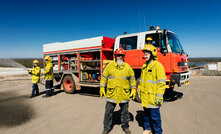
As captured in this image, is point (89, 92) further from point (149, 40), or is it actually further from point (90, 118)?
point (149, 40)

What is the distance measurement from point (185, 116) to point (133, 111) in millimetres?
1603

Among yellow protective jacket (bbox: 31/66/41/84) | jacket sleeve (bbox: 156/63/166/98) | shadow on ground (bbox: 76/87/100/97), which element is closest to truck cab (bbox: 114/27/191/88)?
jacket sleeve (bbox: 156/63/166/98)

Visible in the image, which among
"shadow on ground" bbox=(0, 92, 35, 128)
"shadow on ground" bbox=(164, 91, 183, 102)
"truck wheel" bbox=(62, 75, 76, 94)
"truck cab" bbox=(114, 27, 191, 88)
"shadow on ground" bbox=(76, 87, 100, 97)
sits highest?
"truck cab" bbox=(114, 27, 191, 88)

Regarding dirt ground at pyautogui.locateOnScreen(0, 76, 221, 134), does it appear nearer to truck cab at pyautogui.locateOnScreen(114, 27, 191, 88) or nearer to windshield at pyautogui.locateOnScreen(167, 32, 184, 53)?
truck cab at pyautogui.locateOnScreen(114, 27, 191, 88)

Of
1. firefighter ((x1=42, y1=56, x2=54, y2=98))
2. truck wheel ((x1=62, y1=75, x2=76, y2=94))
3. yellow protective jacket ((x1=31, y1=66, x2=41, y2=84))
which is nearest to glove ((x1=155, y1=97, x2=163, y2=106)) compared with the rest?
truck wheel ((x1=62, y1=75, x2=76, y2=94))

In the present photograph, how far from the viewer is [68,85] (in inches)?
303

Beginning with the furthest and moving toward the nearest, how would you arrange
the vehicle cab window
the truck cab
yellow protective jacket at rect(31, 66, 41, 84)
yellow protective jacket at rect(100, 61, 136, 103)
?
yellow protective jacket at rect(31, 66, 41, 84) < the vehicle cab window < the truck cab < yellow protective jacket at rect(100, 61, 136, 103)

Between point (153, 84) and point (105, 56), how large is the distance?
12.4ft

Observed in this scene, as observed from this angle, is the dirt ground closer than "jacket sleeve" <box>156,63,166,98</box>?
No

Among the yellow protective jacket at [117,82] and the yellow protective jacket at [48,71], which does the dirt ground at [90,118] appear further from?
the yellow protective jacket at [48,71]

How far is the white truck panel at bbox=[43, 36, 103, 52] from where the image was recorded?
20.5 feet

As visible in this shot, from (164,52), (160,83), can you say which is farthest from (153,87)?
(164,52)

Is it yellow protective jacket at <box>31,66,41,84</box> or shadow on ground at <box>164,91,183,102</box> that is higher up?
yellow protective jacket at <box>31,66,41,84</box>

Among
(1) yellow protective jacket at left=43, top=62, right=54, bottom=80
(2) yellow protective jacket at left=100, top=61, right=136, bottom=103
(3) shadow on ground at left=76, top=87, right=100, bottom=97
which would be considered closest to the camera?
(2) yellow protective jacket at left=100, top=61, right=136, bottom=103
